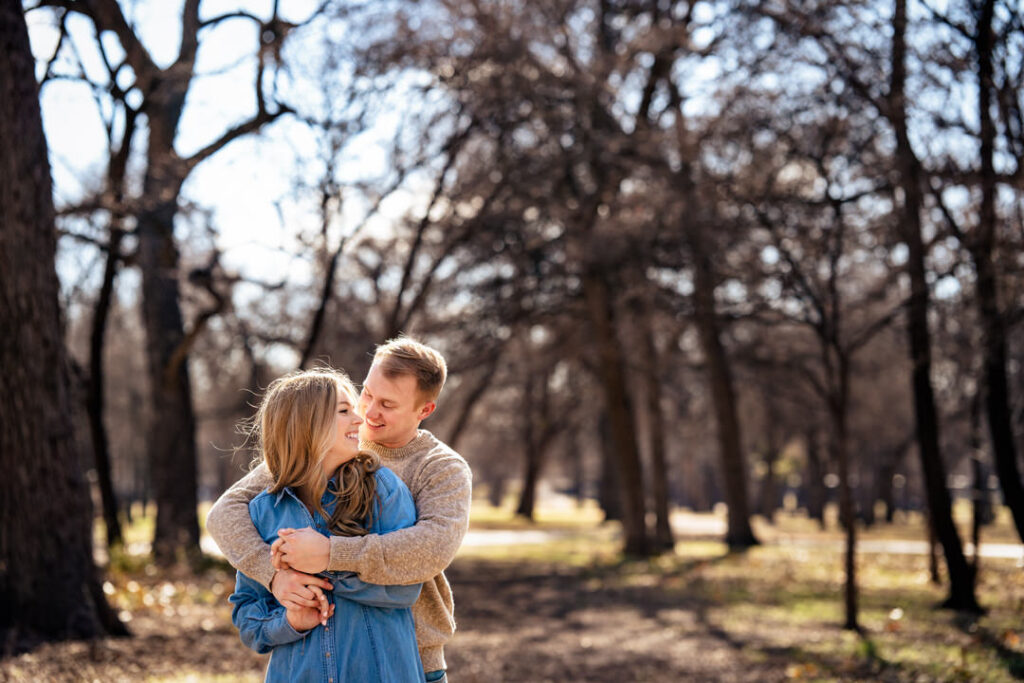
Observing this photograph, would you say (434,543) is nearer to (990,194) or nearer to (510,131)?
(990,194)

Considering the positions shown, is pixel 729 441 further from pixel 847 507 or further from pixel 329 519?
pixel 329 519

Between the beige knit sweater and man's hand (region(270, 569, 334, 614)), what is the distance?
6cm

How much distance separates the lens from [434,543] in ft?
10.1

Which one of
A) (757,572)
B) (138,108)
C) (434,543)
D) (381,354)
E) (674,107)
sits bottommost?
(757,572)

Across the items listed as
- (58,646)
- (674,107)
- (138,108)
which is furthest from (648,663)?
(674,107)

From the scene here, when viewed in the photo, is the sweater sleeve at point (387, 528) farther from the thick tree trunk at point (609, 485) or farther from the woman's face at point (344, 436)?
the thick tree trunk at point (609, 485)

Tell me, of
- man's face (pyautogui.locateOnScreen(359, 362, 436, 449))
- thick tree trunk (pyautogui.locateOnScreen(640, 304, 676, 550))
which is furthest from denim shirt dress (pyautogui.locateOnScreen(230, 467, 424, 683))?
thick tree trunk (pyautogui.locateOnScreen(640, 304, 676, 550))

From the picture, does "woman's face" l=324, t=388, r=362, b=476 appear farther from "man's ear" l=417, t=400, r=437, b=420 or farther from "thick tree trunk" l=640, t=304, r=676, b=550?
"thick tree trunk" l=640, t=304, r=676, b=550

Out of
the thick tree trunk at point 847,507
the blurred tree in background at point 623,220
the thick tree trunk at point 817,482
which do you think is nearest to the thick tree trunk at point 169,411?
the blurred tree in background at point 623,220

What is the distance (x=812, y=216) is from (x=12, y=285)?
7861 millimetres

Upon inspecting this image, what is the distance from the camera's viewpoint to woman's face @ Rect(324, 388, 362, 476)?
308 centimetres

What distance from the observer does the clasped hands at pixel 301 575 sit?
2920 mm

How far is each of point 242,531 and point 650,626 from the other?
9652 millimetres

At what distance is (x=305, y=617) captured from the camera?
298 cm
